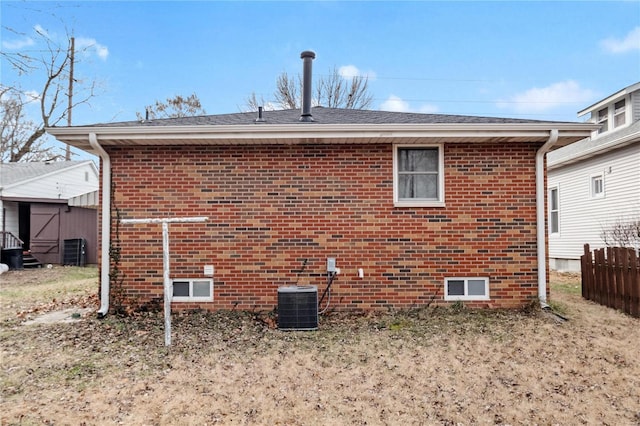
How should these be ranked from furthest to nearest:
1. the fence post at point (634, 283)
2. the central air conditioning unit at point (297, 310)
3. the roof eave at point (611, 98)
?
the roof eave at point (611, 98) < the fence post at point (634, 283) < the central air conditioning unit at point (297, 310)

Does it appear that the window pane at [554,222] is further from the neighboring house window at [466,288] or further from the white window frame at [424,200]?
the white window frame at [424,200]

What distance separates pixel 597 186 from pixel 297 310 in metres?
10.7

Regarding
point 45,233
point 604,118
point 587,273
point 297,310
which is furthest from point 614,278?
point 45,233

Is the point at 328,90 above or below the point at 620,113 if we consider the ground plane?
above

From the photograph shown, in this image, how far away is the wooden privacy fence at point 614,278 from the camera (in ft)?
21.7

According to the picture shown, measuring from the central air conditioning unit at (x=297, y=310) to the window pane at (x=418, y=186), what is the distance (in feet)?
7.31

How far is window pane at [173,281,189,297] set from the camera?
680 centimetres

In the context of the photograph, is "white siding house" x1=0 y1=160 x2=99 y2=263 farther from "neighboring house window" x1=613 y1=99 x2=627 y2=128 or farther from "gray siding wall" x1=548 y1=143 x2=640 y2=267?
"neighboring house window" x1=613 y1=99 x2=627 y2=128

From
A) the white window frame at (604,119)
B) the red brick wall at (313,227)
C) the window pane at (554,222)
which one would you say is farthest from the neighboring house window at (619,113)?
the red brick wall at (313,227)

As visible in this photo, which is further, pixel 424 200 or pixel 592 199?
pixel 592 199

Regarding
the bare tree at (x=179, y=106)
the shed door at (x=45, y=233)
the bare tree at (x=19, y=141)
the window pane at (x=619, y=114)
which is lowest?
the shed door at (x=45, y=233)

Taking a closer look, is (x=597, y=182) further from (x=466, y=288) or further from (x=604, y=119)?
(x=466, y=288)

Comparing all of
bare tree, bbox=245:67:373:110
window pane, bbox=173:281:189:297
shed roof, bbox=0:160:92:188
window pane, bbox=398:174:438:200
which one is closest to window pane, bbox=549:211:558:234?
window pane, bbox=398:174:438:200

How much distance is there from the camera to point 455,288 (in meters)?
6.86
